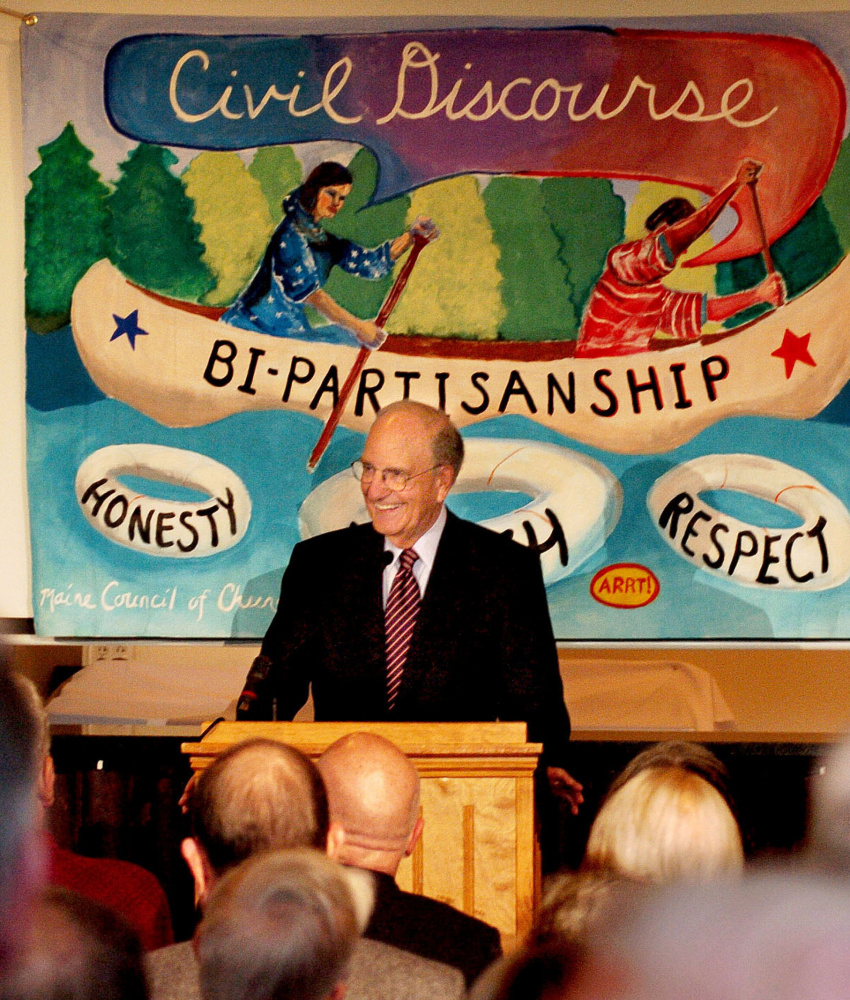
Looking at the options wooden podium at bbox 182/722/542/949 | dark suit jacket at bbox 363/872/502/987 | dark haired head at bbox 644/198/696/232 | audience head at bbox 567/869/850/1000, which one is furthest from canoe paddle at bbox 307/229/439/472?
audience head at bbox 567/869/850/1000

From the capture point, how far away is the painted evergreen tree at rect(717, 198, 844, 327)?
445 centimetres

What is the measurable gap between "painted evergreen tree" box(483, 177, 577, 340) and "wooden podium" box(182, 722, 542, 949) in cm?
218

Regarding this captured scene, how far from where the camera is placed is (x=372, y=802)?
219 centimetres

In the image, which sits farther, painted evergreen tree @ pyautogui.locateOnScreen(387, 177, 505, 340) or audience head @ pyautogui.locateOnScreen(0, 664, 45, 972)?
painted evergreen tree @ pyautogui.locateOnScreen(387, 177, 505, 340)

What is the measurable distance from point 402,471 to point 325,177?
1484 mm

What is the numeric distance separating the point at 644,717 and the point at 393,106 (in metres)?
2.37

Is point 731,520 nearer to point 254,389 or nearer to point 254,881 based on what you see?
point 254,389

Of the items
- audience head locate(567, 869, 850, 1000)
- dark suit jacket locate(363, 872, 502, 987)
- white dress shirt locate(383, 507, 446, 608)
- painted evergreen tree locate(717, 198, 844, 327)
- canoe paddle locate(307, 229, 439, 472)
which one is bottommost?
dark suit jacket locate(363, 872, 502, 987)

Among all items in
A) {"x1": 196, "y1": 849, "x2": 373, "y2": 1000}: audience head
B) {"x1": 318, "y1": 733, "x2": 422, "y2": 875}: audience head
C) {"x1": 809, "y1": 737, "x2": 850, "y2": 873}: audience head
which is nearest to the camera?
{"x1": 809, "y1": 737, "x2": 850, "y2": 873}: audience head

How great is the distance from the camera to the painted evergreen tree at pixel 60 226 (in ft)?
14.9

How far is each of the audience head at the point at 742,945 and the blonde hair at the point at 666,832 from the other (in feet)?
3.47

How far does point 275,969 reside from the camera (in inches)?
47.7

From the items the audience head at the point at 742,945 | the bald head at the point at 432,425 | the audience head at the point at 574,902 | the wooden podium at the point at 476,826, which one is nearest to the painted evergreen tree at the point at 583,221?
the bald head at the point at 432,425

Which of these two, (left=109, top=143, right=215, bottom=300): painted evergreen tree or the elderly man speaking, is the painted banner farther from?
the elderly man speaking
